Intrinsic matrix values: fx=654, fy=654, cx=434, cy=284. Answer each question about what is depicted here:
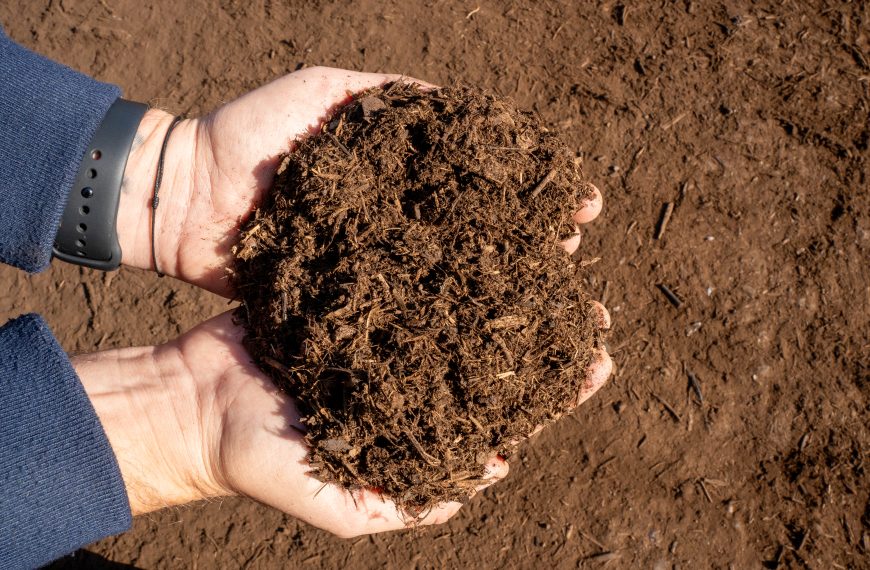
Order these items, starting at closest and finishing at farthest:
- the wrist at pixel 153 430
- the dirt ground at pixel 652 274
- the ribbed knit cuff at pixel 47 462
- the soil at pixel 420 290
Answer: the ribbed knit cuff at pixel 47 462 < the soil at pixel 420 290 < the wrist at pixel 153 430 < the dirt ground at pixel 652 274

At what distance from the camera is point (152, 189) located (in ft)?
9.66

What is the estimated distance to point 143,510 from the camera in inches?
109

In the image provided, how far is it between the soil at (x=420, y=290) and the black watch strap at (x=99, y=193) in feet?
1.88

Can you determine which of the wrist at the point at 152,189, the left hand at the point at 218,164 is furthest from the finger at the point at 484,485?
the wrist at the point at 152,189

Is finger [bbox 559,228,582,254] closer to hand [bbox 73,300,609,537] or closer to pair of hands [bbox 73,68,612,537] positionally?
pair of hands [bbox 73,68,612,537]

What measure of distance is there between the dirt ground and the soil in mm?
1259

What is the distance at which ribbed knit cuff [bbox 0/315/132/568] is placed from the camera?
228cm

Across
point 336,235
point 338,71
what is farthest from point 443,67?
point 336,235

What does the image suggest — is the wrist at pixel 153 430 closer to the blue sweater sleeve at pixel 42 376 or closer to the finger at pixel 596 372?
the blue sweater sleeve at pixel 42 376

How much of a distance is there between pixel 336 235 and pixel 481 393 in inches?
32.9

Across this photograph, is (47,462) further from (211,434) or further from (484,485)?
(484,485)

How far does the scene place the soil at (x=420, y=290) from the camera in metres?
2.40

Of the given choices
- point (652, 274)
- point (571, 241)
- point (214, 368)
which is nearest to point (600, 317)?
point (571, 241)

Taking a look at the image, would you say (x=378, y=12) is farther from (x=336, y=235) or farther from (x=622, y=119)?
(x=336, y=235)
